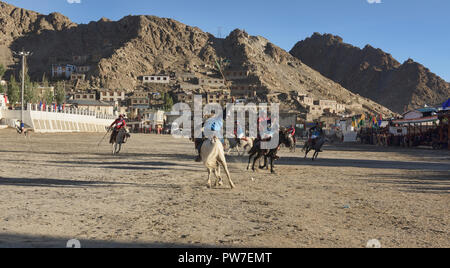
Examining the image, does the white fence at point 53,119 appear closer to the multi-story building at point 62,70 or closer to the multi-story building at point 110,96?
the multi-story building at point 110,96

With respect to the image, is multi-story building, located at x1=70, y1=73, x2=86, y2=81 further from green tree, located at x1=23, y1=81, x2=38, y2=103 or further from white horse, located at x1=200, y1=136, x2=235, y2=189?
white horse, located at x1=200, y1=136, x2=235, y2=189

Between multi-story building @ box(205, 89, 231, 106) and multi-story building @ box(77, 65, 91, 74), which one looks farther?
multi-story building @ box(77, 65, 91, 74)

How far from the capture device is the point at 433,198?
9.07 meters

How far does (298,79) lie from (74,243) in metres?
199

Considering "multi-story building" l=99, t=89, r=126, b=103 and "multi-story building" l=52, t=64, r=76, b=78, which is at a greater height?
"multi-story building" l=52, t=64, r=76, b=78

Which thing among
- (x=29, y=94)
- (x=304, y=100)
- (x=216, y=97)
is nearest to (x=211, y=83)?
(x=216, y=97)

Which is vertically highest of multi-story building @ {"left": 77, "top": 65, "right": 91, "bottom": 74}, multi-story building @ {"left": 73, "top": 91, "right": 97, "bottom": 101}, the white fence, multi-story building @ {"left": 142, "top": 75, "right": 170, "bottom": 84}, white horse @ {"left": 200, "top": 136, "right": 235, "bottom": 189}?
multi-story building @ {"left": 77, "top": 65, "right": 91, "bottom": 74}

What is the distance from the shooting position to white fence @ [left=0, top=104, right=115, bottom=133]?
162 feet

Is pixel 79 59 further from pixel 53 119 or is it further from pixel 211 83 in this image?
pixel 53 119

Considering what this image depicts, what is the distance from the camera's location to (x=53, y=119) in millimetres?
54438

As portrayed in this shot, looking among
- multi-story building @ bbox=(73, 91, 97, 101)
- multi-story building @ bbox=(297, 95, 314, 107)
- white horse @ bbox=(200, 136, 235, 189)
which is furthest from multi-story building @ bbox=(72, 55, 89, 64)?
white horse @ bbox=(200, 136, 235, 189)

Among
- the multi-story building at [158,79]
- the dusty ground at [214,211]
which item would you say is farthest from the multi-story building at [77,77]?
the dusty ground at [214,211]

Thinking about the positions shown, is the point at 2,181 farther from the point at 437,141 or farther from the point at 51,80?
the point at 51,80

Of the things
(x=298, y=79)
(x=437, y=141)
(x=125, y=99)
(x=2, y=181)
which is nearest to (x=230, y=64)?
(x=298, y=79)
